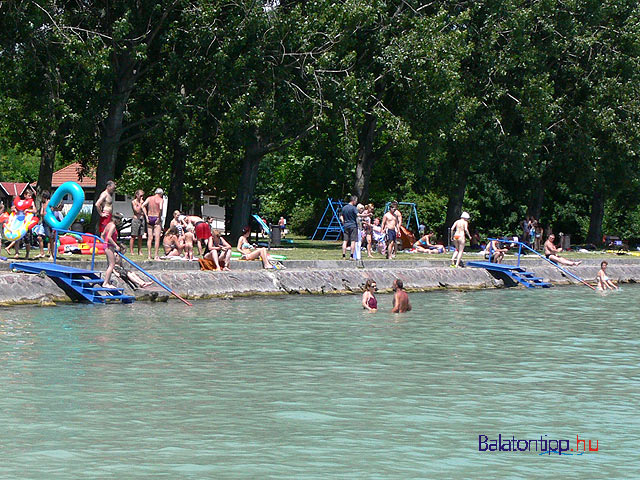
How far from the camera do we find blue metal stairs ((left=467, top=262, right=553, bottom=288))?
3473cm

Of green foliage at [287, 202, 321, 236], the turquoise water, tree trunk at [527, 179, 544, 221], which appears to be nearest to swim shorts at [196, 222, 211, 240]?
the turquoise water

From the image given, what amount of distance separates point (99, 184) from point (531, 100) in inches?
769

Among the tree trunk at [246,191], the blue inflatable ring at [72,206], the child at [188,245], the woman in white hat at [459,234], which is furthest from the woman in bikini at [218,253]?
the tree trunk at [246,191]

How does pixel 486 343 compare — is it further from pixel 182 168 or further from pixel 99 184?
pixel 182 168

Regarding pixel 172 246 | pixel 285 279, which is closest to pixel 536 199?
pixel 172 246

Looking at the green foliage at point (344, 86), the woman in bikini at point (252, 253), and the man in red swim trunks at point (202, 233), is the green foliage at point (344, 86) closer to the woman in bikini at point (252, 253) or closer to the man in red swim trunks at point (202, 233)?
the man in red swim trunks at point (202, 233)

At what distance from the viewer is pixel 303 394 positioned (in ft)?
44.5

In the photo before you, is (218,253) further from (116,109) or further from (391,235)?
(116,109)

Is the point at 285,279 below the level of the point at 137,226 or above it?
below

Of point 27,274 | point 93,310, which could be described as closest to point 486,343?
point 93,310

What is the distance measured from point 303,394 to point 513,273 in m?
22.4

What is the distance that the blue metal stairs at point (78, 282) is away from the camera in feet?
78.4

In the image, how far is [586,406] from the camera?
43.0 feet

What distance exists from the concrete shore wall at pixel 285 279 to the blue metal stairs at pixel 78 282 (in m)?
0.19
